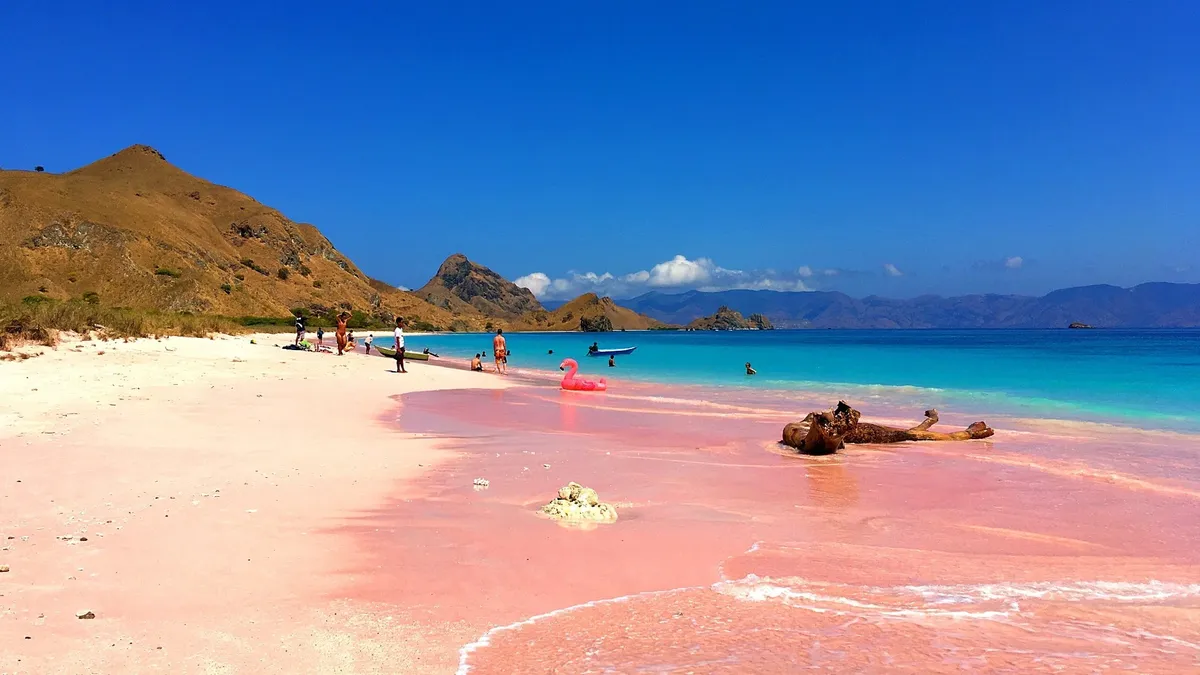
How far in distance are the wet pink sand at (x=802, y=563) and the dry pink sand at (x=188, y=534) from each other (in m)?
0.42

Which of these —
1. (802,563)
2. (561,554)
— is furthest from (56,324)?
(802,563)

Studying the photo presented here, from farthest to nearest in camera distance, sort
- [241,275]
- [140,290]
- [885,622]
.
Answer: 1. [241,275]
2. [140,290]
3. [885,622]

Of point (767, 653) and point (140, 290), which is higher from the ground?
point (140, 290)

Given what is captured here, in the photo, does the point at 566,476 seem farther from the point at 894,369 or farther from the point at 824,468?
the point at 894,369

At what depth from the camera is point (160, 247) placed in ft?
259

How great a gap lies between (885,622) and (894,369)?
1409 inches

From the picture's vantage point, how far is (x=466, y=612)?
4.20 m

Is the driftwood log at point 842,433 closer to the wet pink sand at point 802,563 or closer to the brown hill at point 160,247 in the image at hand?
the wet pink sand at point 802,563

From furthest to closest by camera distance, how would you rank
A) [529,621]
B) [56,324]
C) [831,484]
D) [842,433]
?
[56,324], [842,433], [831,484], [529,621]

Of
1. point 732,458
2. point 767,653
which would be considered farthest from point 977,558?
point 732,458

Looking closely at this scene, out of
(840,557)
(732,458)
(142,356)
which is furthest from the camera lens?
(142,356)

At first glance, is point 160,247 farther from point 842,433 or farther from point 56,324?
point 842,433

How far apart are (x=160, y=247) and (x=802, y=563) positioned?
3574 inches

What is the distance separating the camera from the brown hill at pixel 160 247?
64.6 metres
